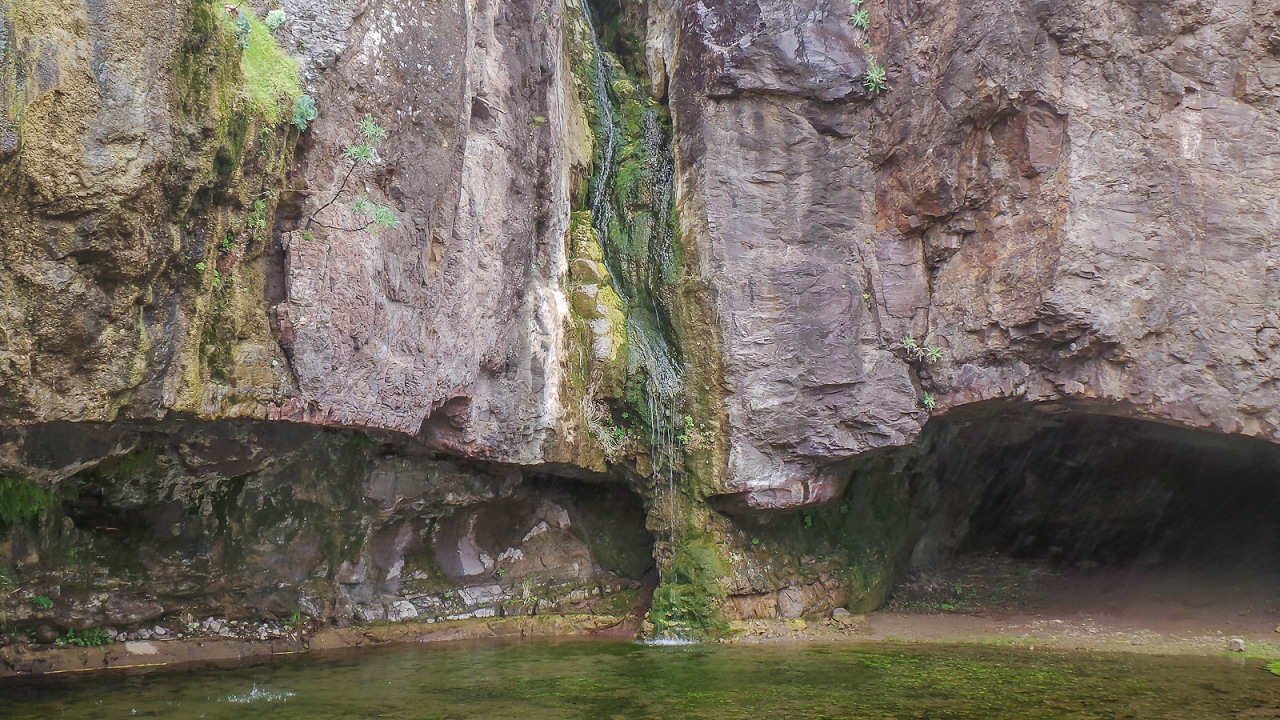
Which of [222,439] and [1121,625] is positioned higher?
[222,439]

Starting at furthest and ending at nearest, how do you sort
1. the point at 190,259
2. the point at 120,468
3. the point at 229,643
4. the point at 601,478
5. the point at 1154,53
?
the point at 601,478 < the point at 1154,53 < the point at 229,643 < the point at 120,468 < the point at 190,259

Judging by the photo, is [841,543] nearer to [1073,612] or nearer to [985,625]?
[985,625]

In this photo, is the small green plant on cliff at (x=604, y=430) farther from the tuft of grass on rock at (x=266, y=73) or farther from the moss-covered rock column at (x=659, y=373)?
the tuft of grass on rock at (x=266, y=73)

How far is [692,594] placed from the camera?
30.1 feet

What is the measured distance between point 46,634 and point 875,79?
33.2 ft

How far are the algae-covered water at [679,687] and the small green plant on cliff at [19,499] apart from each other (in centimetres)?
133

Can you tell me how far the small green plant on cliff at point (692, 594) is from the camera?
8984mm

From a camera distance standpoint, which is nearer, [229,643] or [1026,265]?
[229,643]

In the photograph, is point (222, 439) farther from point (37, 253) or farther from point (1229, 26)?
point (1229, 26)

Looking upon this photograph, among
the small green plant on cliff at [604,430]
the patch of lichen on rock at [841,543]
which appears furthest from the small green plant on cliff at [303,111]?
the patch of lichen on rock at [841,543]

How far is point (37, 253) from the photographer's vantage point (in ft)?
15.7

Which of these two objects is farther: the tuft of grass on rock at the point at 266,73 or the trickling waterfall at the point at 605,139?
the trickling waterfall at the point at 605,139

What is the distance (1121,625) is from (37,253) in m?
10.6

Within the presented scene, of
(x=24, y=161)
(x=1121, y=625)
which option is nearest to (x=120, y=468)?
(x=24, y=161)
